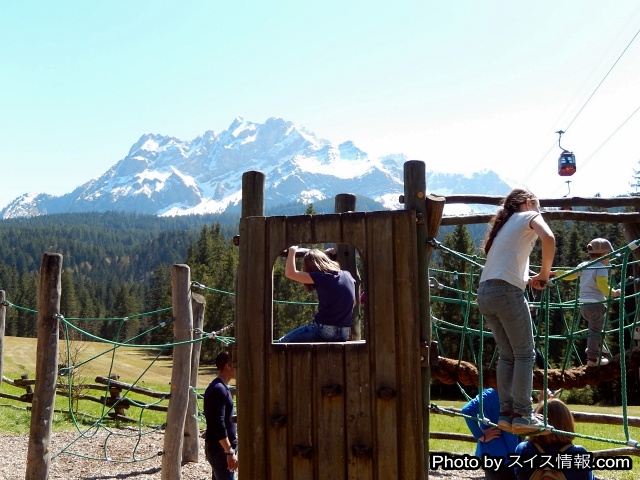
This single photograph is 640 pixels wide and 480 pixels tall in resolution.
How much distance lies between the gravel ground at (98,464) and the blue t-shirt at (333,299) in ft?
13.6

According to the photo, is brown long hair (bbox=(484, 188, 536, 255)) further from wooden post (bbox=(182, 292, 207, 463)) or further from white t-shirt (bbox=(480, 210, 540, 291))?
wooden post (bbox=(182, 292, 207, 463))

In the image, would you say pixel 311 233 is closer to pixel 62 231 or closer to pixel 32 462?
pixel 32 462

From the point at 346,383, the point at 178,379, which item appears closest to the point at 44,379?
the point at 178,379

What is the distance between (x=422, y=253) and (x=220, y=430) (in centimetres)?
230

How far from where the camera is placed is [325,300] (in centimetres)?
453

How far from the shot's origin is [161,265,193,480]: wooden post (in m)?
6.84

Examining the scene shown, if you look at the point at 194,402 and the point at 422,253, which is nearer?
the point at 422,253

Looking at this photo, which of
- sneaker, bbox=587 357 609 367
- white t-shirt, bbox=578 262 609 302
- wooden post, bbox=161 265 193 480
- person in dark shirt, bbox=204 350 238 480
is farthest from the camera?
white t-shirt, bbox=578 262 609 302

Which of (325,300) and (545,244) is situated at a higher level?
(545,244)

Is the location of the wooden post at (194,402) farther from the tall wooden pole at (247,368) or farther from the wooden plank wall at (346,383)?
the wooden plank wall at (346,383)

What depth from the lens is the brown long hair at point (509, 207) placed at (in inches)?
166

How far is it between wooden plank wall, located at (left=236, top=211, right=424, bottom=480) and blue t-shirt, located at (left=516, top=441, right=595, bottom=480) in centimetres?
74

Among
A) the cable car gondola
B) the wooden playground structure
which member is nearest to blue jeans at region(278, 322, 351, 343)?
the wooden playground structure

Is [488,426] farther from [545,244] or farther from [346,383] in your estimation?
[545,244]
